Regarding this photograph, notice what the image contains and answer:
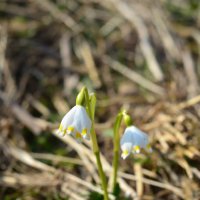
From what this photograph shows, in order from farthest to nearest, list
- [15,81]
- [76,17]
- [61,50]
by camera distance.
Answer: [76,17] < [61,50] < [15,81]

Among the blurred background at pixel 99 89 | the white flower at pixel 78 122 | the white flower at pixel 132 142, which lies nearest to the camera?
the white flower at pixel 78 122

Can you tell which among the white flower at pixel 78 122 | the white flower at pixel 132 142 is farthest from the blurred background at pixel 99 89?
the white flower at pixel 78 122

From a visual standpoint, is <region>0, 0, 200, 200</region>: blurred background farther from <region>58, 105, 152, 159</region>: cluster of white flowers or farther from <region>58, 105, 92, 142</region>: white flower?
<region>58, 105, 92, 142</region>: white flower

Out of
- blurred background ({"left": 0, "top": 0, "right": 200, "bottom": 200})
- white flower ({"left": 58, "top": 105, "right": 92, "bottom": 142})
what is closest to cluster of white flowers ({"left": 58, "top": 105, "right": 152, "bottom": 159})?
white flower ({"left": 58, "top": 105, "right": 92, "bottom": 142})

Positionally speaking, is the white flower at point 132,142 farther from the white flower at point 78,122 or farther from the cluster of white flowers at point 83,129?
the white flower at point 78,122

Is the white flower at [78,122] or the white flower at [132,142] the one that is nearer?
the white flower at [78,122]

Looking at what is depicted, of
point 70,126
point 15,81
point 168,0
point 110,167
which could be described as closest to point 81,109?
point 70,126

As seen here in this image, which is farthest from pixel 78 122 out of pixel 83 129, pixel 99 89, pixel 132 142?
pixel 99 89

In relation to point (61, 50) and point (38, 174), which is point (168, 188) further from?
point (61, 50)

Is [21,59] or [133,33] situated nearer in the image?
[21,59]
